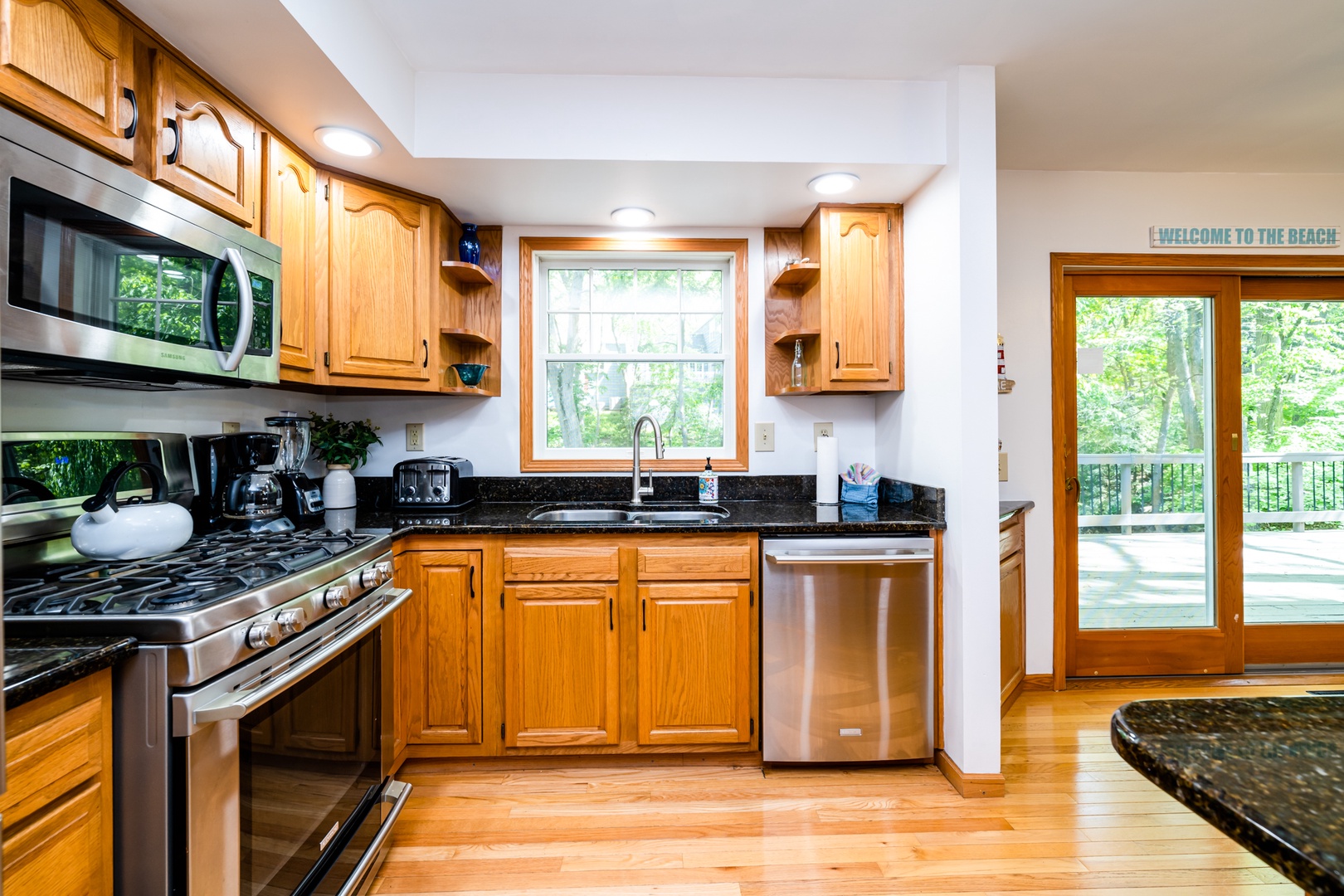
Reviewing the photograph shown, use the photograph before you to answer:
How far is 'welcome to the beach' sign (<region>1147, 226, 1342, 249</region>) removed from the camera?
291 centimetres

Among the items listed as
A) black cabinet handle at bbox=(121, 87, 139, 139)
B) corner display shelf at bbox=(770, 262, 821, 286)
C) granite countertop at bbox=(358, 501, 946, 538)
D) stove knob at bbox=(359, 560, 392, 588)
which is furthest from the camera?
corner display shelf at bbox=(770, 262, 821, 286)

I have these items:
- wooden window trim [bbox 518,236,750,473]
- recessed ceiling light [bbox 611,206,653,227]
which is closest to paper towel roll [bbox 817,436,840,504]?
wooden window trim [bbox 518,236,750,473]

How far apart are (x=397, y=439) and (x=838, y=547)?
77.9 inches

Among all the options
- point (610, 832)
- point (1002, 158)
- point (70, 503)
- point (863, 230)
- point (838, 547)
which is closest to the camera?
point (70, 503)

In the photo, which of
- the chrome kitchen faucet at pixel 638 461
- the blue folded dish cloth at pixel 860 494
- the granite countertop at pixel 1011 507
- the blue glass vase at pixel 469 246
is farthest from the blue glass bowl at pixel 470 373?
the granite countertop at pixel 1011 507

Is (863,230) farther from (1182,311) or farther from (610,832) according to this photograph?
(610,832)

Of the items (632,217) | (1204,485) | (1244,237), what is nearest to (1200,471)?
(1204,485)

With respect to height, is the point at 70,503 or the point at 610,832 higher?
the point at 70,503

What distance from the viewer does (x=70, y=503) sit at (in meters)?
1.48

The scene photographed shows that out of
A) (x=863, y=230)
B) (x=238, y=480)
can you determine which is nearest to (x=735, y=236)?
(x=863, y=230)

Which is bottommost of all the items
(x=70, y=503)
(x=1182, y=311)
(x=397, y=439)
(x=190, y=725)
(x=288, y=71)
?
(x=190, y=725)

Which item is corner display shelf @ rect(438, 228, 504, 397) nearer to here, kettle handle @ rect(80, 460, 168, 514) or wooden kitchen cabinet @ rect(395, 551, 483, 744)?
wooden kitchen cabinet @ rect(395, 551, 483, 744)

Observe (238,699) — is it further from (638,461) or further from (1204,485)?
(1204,485)

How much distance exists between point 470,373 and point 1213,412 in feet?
11.6
